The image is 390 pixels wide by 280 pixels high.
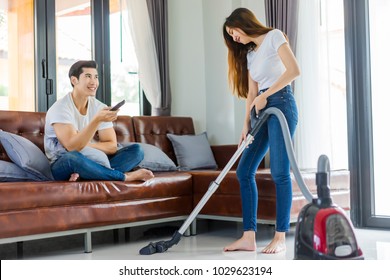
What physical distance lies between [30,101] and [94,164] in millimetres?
1401

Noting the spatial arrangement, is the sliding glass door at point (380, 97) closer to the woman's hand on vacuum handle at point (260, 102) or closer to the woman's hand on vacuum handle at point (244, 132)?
the woman's hand on vacuum handle at point (244, 132)

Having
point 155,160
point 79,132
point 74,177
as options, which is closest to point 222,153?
point 155,160

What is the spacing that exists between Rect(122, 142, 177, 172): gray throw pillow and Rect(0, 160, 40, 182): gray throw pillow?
1.04m

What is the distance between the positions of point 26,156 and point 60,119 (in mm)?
295

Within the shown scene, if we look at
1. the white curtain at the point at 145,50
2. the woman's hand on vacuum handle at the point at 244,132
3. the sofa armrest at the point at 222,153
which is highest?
the white curtain at the point at 145,50

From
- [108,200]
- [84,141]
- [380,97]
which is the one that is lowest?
[108,200]

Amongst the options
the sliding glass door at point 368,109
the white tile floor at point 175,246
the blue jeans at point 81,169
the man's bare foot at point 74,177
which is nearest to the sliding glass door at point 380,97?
the sliding glass door at point 368,109

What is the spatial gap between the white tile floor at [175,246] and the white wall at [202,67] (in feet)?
3.69

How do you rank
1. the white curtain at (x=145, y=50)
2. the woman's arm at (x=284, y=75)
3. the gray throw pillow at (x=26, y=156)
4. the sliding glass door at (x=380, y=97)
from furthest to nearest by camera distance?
the white curtain at (x=145, y=50) < the sliding glass door at (x=380, y=97) < the gray throw pillow at (x=26, y=156) < the woman's arm at (x=284, y=75)

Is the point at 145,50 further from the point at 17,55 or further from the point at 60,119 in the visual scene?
the point at 60,119

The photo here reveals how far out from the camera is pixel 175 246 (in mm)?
3393

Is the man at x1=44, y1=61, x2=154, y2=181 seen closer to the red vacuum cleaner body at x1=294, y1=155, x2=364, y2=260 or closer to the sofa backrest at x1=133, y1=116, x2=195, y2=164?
the sofa backrest at x1=133, y1=116, x2=195, y2=164

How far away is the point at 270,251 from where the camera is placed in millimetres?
3021

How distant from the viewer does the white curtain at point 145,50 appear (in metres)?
5.06
